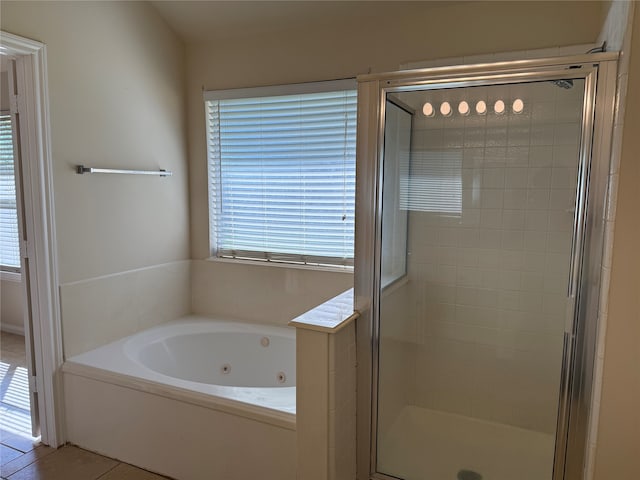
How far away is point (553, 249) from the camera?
2238 millimetres

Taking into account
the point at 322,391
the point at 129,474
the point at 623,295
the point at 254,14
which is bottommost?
the point at 129,474

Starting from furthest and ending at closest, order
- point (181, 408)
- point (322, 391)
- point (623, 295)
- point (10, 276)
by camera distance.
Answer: point (10, 276)
point (181, 408)
point (322, 391)
point (623, 295)

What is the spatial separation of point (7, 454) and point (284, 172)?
2176 millimetres

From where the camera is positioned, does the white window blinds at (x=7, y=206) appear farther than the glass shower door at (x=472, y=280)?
Yes

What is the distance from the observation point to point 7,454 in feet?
7.62

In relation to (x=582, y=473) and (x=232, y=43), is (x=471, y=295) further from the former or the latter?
(x=232, y=43)

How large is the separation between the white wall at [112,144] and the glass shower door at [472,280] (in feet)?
5.41

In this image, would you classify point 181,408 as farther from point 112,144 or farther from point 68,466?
point 112,144

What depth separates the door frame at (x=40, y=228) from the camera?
7.16 feet

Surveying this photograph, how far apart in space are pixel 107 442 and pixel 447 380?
1.84 m

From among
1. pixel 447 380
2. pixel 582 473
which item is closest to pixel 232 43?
pixel 447 380

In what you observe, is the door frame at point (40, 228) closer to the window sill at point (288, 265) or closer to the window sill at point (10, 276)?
the window sill at point (288, 265)

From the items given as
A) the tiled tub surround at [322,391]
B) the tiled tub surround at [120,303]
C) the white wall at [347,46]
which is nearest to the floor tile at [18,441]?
the tiled tub surround at [120,303]

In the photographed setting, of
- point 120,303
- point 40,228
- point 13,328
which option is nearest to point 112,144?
point 40,228
